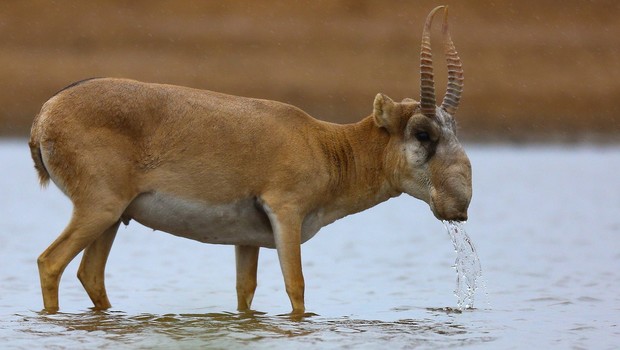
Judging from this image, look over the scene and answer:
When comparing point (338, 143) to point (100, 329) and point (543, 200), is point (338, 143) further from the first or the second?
point (543, 200)

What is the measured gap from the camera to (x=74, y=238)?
11.1m

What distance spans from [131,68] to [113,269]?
2343 centimetres

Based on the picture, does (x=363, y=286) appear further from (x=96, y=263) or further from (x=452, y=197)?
(x=96, y=263)

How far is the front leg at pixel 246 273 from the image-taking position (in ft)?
40.0

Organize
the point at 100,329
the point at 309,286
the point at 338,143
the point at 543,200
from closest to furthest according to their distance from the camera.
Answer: the point at 100,329 < the point at 338,143 < the point at 309,286 < the point at 543,200

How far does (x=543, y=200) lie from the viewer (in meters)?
24.4

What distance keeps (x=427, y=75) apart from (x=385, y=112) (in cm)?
58

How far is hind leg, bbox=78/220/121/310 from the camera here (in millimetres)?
11797

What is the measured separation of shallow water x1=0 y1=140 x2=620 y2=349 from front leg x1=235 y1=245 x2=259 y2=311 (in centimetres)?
20

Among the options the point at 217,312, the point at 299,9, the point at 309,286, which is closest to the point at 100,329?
the point at 217,312

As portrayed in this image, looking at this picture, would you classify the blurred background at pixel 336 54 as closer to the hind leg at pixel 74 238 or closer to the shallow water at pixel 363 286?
the shallow water at pixel 363 286

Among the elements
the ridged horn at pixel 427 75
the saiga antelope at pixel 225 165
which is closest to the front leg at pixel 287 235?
the saiga antelope at pixel 225 165

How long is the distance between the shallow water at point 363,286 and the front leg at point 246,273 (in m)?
0.20

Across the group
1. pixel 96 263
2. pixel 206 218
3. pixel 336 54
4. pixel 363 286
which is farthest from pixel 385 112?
pixel 336 54
